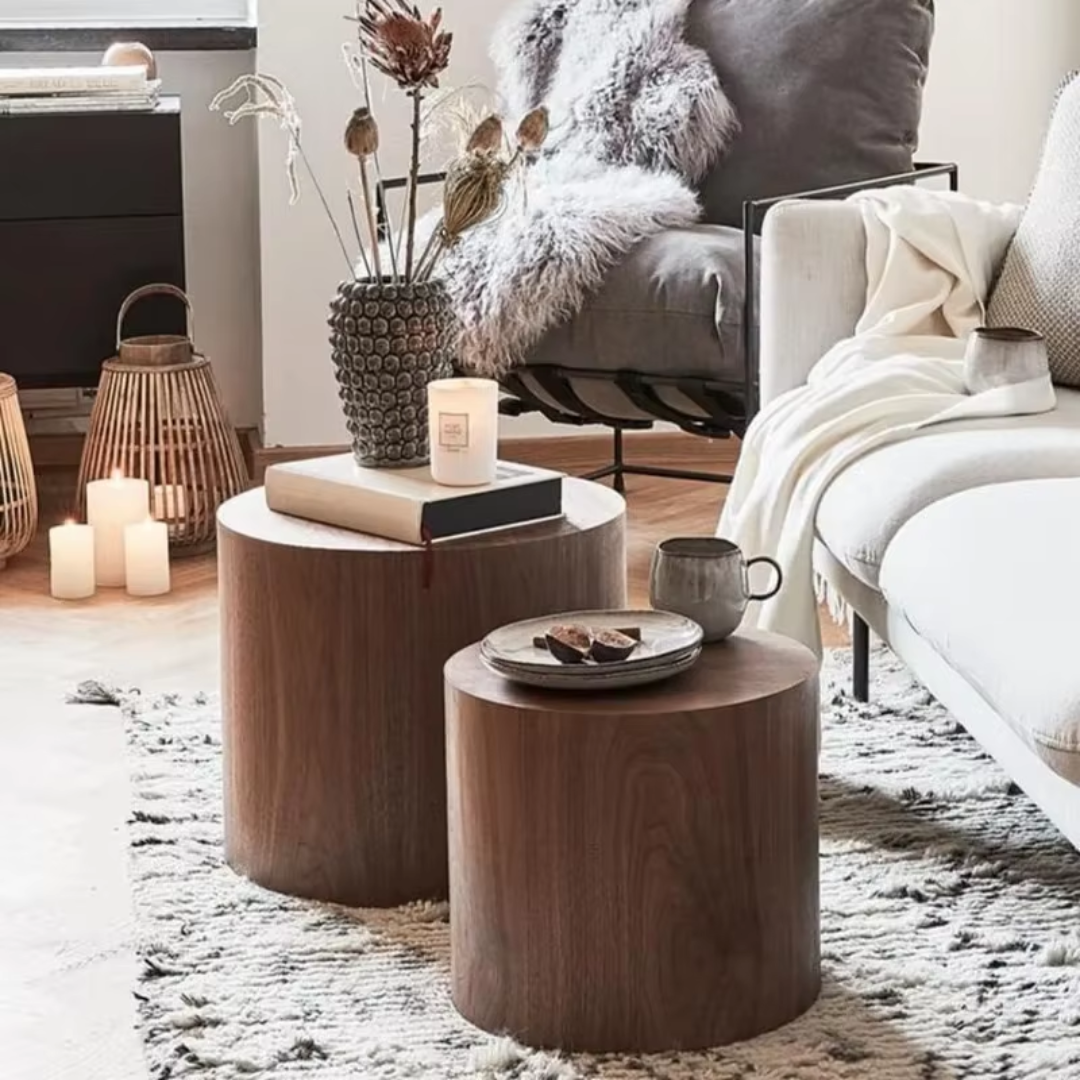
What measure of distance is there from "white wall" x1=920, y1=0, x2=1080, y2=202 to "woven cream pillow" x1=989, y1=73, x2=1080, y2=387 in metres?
1.37

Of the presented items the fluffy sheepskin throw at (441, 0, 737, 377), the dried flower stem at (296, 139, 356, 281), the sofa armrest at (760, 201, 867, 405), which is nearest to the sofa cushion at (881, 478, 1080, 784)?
the sofa armrest at (760, 201, 867, 405)

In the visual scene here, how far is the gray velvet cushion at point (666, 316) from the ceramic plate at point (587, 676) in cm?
158

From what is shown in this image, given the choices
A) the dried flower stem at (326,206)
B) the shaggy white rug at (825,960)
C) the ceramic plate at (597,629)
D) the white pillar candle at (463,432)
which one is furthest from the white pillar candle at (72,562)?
the ceramic plate at (597,629)

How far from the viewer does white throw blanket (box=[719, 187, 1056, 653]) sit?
8.73ft

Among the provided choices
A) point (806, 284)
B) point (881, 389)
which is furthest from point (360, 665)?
point (806, 284)

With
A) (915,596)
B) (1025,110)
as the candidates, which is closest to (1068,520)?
(915,596)

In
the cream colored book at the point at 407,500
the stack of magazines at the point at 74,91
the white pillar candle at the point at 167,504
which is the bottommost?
the white pillar candle at the point at 167,504

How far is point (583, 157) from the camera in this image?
385 centimetres

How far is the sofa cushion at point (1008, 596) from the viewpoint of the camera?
185 centimetres

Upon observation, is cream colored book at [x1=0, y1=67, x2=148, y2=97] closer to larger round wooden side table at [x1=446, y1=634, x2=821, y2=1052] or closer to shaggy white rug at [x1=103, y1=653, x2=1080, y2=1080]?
shaggy white rug at [x1=103, y1=653, x2=1080, y2=1080]

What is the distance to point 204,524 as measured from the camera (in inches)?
154

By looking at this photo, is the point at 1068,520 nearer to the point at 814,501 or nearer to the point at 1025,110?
the point at 814,501

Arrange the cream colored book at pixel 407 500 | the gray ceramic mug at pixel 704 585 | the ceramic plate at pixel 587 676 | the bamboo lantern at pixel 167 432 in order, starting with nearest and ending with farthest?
1. the ceramic plate at pixel 587 676
2. the gray ceramic mug at pixel 704 585
3. the cream colored book at pixel 407 500
4. the bamboo lantern at pixel 167 432

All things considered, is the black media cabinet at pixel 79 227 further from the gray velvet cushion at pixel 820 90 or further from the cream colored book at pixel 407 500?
the cream colored book at pixel 407 500
